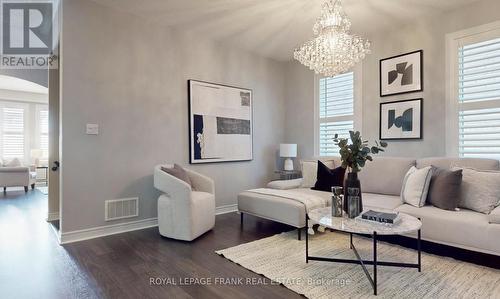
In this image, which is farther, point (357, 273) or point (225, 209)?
point (225, 209)

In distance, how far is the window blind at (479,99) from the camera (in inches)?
128

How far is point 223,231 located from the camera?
359 cm

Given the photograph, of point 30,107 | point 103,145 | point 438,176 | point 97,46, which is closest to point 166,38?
point 97,46

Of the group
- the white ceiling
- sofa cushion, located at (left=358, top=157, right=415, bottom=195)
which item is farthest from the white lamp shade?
the white ceiling

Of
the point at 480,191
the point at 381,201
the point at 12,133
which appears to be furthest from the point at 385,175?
the point at 12,133

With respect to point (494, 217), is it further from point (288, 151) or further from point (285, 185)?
point (288, 151)

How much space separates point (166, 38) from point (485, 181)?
13.8ft

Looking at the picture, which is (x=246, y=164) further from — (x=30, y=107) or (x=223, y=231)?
(x=30, y=107)

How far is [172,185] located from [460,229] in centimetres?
291

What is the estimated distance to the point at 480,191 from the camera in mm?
2684

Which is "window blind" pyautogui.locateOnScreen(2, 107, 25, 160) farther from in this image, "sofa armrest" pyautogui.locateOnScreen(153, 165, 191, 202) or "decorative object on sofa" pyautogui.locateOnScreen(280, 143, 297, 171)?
"decorative object on sofa" pyautogui.locateOnScreen(280, 143, 297, 171)

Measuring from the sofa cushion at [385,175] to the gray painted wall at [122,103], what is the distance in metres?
2.25

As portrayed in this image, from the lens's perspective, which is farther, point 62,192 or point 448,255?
point 62,192

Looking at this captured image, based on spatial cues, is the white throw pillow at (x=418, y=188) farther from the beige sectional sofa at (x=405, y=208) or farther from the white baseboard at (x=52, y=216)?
the white baseboard at (x=52, y=216)
